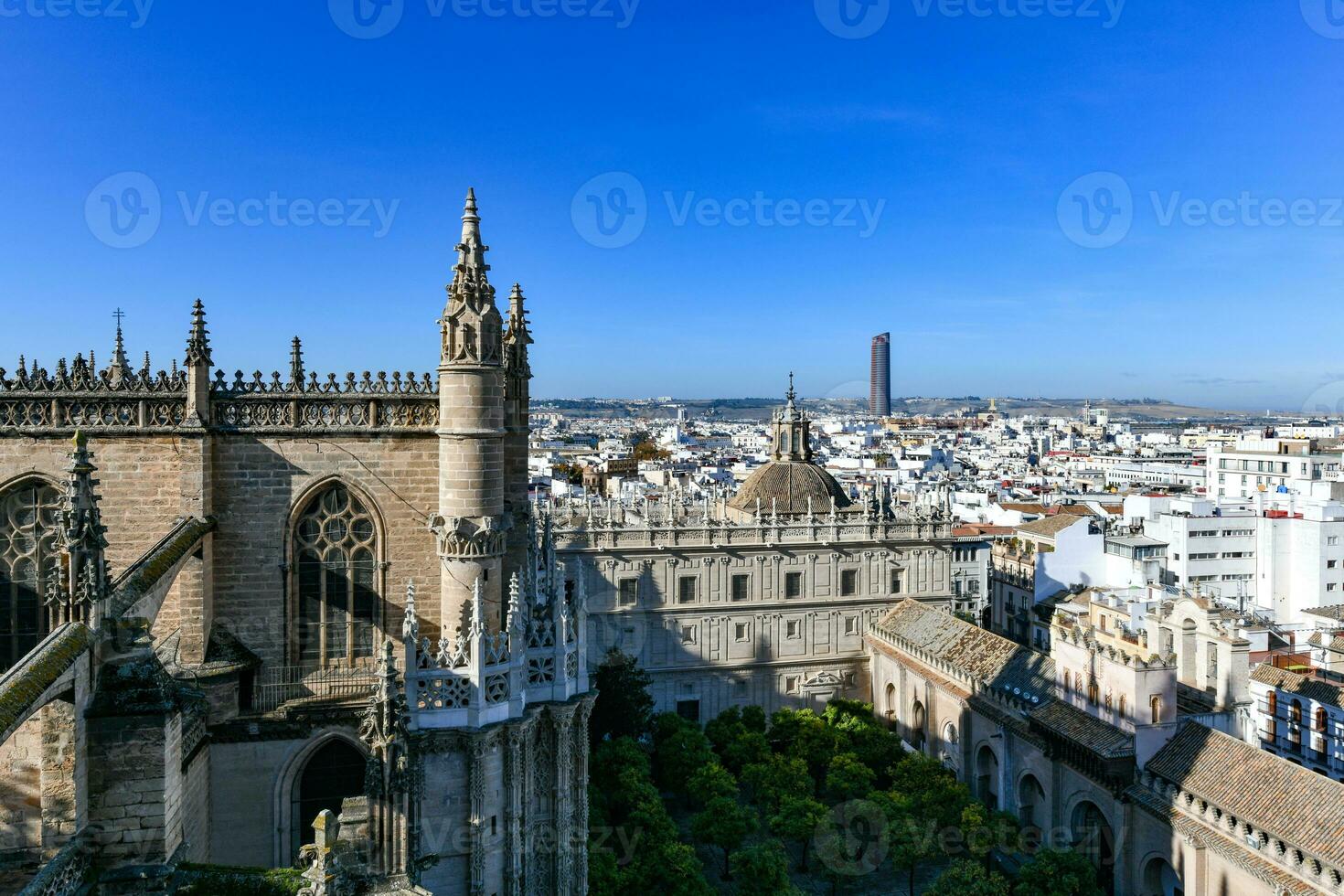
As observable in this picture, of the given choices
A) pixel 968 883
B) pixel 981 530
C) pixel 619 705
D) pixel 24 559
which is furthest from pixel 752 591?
pixel 24 559

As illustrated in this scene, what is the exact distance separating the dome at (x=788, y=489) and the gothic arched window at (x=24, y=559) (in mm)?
37704

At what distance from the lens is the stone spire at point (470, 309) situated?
1559 centimetres

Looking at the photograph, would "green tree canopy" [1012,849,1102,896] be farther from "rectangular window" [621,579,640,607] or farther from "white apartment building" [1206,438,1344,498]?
"white apartment building" [1206,438,1344,498]

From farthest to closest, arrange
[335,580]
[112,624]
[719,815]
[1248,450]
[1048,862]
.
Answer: [1248,450] < [719,815] < [1048,862] < [335,580] < [112,624]

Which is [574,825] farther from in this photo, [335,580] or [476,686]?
[335,580]

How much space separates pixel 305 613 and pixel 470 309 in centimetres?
668

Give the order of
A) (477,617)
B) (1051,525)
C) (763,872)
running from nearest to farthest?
1. (477,617)
2. (763,872)
3. (1051,525)

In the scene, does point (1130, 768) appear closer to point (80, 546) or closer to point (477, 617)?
point (477, 617)

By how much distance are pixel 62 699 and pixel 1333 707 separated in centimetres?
3613

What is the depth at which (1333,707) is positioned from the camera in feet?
103

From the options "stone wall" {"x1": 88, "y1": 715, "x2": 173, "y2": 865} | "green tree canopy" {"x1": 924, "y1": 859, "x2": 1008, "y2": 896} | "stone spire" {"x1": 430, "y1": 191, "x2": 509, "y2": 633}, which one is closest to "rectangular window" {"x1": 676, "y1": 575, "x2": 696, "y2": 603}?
"green tree canopy" {"x1": 924, "y1": 859, "x2": 1008, "y2": 896}

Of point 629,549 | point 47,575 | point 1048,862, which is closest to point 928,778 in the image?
point 1048,862

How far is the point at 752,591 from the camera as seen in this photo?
47.4 metres

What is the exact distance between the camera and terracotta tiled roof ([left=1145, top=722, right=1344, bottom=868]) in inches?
904
